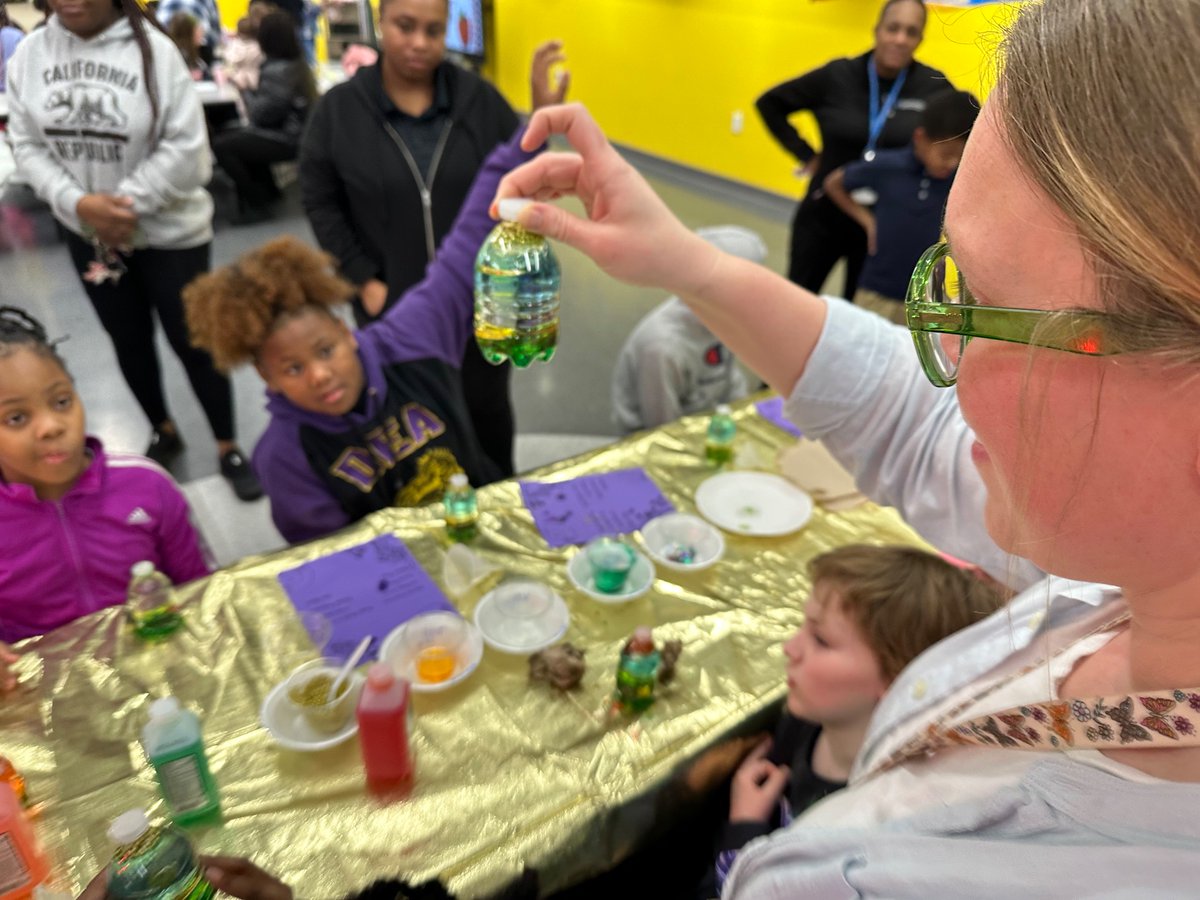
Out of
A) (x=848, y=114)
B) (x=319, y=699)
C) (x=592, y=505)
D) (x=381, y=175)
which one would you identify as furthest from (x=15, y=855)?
(x=848, y=114)

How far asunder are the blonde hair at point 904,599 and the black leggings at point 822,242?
7.11 feet

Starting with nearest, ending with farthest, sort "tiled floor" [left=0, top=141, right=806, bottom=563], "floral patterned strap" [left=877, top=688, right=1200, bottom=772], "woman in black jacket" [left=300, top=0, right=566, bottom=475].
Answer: "floral patterned strap" [left=877, top=688, right=1200, bottom=772]
"tiled floor" [left=0, top=141, right=806, bottom=563]
"woman in black jacket" [left=300, top=0, right=566, bottom=475]

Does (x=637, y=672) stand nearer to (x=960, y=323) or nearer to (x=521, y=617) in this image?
(x=521, y=617)

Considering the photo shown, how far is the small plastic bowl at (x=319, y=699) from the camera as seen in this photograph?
1.08 metres

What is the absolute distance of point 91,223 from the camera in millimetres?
1623

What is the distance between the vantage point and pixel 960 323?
1.66 ft

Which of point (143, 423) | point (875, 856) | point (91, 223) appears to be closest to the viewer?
point (875, 856)

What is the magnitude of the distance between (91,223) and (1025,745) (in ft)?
6.35

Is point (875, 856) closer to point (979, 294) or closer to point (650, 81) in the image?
point (979, 294)

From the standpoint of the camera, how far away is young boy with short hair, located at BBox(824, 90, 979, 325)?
7.17ft

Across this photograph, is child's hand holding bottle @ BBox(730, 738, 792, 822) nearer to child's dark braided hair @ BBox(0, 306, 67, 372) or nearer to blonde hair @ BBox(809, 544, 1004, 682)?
blonde hair @ BBox(809, 544, 1004, 682)

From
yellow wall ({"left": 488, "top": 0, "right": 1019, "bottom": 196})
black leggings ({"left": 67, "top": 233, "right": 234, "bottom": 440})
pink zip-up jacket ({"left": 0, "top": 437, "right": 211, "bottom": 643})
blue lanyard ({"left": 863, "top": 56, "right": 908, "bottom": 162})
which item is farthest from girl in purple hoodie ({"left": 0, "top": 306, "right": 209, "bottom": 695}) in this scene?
yellow wall ({"left": 488, "top": 0, "right": 1019, "bottom": 196})

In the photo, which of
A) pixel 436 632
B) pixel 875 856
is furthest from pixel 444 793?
pixel 875 856

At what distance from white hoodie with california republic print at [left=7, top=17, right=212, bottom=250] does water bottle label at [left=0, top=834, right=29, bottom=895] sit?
114cm
